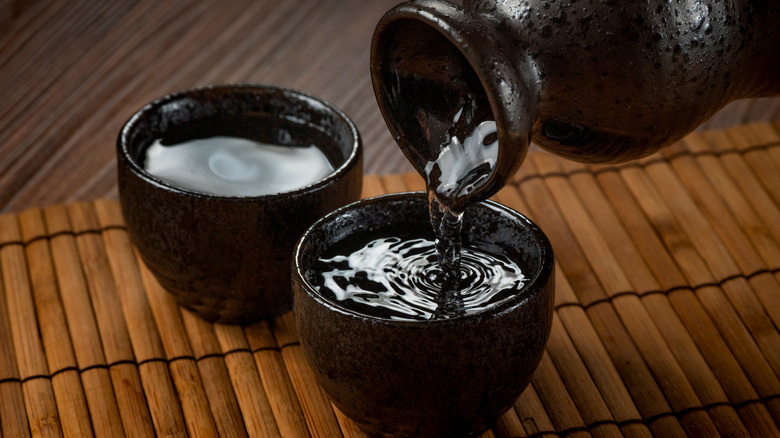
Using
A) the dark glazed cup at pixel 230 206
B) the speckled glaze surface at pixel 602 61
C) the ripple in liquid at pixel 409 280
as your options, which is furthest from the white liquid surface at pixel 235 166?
the speckled glaze surface at pixel 602 61

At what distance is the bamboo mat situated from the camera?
92cm

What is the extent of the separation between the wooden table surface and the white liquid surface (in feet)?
0.99

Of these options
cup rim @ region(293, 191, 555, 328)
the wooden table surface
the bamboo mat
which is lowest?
the wooden table surface

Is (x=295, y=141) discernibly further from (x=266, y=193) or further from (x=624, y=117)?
(x=624, y=117)

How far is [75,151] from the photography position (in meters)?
1.40

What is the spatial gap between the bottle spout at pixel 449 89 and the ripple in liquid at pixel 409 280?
0.35 feet

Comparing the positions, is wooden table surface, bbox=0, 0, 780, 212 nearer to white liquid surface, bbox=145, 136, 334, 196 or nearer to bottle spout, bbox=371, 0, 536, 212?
white liquid surface, bbox=145, 136, 334, 196

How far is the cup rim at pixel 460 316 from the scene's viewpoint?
749mm

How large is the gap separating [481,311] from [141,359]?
0.40 metres

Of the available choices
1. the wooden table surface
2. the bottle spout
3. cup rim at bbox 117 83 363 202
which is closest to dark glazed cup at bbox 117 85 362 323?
cup rim at bbox 117 83 363 202

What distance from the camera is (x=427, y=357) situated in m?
0.75

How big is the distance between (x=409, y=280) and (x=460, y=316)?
0.48 ft

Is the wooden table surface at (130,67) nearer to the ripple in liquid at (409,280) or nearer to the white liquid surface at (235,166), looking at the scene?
the white liquid surface at (235,166)

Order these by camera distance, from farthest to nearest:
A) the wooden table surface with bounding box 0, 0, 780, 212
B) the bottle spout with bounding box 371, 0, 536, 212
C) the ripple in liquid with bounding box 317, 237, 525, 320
Result: the wooden table surface with bounding box 0, 0, 780, 212
the ripple in liquid with bounding box 317, 237, 525, 320
the bottle spout with bounding box 371, 0, 536, 212
